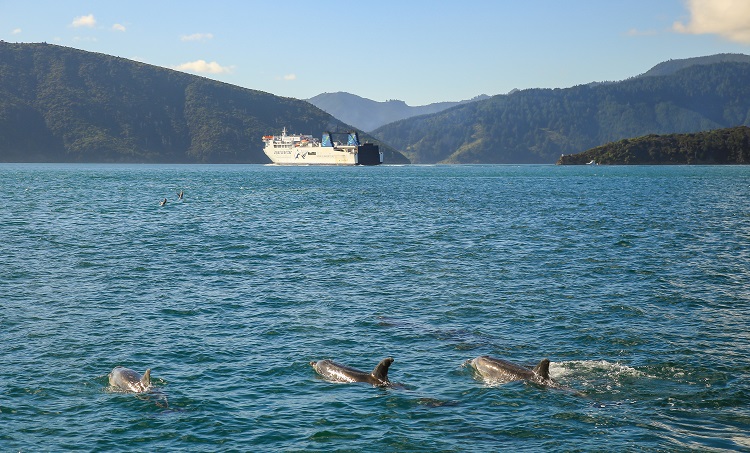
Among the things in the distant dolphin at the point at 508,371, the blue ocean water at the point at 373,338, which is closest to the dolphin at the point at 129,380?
the blue ocean water at the point at 373,338

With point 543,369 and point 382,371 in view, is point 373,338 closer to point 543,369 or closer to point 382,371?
point 382,371

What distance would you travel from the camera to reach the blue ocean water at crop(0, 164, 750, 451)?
51.3 feet

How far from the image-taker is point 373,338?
23.1 m

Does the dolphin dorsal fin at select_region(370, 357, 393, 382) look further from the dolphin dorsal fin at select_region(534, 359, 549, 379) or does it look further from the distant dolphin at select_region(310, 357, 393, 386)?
the dolphin dorsal fin at select_region(534, 359, 549, 379)

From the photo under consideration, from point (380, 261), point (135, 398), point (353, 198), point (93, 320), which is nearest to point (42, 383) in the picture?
point (135, 398)

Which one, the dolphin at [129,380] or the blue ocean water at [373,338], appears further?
the dolphin at [129,380]

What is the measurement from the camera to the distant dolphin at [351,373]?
18531 millimetres

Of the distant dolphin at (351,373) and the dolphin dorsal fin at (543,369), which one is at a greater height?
the dolphin dorsal fin at (543,369)

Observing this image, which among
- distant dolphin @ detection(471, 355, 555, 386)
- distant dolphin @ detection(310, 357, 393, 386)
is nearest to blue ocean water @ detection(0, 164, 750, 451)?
distant dolphin @ detection(310, 357, 393, 386)

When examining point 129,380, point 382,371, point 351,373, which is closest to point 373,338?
point 351,373

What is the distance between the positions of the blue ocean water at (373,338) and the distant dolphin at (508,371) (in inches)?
19.7

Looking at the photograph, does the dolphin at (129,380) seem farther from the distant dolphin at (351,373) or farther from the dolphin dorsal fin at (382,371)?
the dolphin dorsal fin at (382,371)

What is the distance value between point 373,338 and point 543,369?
6450 mm

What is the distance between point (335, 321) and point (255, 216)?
43.7 m
